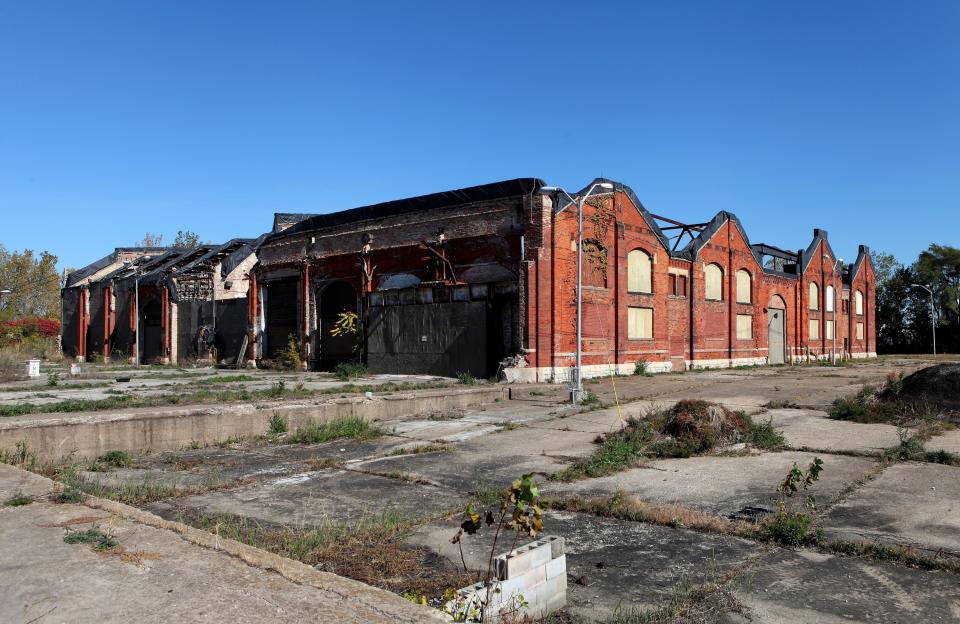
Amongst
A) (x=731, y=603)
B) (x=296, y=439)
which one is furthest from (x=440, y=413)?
(x=731, y=603)

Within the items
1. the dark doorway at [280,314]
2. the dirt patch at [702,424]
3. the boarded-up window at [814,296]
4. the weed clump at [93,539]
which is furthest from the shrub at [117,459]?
the boarded-up window at [814,296]

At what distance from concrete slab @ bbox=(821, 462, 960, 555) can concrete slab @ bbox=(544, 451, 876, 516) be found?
35 centimetres

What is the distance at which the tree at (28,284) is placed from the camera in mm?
64125

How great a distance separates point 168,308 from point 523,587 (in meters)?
37.5

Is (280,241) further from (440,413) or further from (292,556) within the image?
(292,556)

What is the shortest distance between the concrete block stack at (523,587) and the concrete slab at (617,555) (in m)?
0.25

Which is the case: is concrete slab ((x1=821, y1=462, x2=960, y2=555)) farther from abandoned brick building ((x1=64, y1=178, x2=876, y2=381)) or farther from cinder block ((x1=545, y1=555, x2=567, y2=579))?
abandoned brick building ((x1=64, y1=178, x2=876, y2=381))

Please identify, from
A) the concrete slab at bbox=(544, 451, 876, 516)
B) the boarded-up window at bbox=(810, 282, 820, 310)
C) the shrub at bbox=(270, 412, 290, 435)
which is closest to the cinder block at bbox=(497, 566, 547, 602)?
the concrete slab at bbox=(544, 451, 876, 516)

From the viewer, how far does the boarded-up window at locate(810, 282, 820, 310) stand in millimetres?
46594

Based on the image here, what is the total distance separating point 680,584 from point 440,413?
1188 centimetres

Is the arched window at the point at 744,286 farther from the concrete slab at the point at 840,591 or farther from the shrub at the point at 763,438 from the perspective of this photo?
the concrete slab at the point at 840,591

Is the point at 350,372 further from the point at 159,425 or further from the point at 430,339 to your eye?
the point at 159,425

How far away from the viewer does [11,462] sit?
9352 mm

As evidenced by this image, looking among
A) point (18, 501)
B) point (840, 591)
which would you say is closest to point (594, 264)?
point (840, 591)
